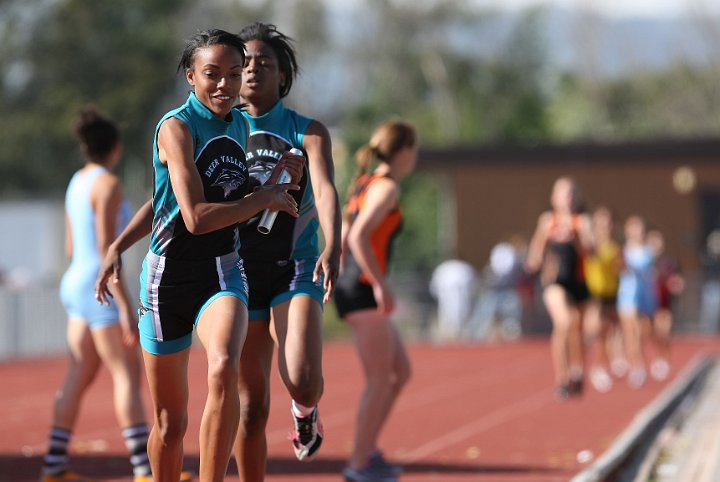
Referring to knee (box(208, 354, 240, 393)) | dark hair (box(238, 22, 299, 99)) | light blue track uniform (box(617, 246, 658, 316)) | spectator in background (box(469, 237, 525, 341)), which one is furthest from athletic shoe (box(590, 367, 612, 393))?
spectator in background (box(469, 237, 525, 341))

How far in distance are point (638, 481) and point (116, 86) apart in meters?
56.3

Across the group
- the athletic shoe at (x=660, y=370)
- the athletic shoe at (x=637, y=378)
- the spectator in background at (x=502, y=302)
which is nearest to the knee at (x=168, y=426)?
the athletic shoe at (x=637, y=378)

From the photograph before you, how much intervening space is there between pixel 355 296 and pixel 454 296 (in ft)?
78.2

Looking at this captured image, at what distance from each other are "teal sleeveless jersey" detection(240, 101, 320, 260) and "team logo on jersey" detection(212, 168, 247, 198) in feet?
2.38

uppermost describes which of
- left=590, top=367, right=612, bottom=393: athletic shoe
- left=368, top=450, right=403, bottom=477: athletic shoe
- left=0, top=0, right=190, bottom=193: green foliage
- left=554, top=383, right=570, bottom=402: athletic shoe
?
left=0, top=0, right=190, bottom=193: green foliage

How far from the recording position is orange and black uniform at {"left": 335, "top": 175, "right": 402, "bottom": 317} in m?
8.57

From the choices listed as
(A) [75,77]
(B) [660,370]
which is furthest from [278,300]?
(A) [75,77]

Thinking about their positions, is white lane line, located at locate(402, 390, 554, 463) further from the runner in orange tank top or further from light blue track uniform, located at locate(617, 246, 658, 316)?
light blue track uniform, located at locate(617, 246, 658, 316)

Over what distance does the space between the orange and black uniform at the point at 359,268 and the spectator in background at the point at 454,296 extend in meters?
23.5

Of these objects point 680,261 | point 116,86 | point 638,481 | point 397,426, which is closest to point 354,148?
point 116,86

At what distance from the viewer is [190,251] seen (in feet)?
19.5

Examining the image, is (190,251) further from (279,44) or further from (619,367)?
(619,367)

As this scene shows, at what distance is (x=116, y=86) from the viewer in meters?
63.9

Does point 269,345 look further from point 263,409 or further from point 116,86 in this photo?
point 116,86
